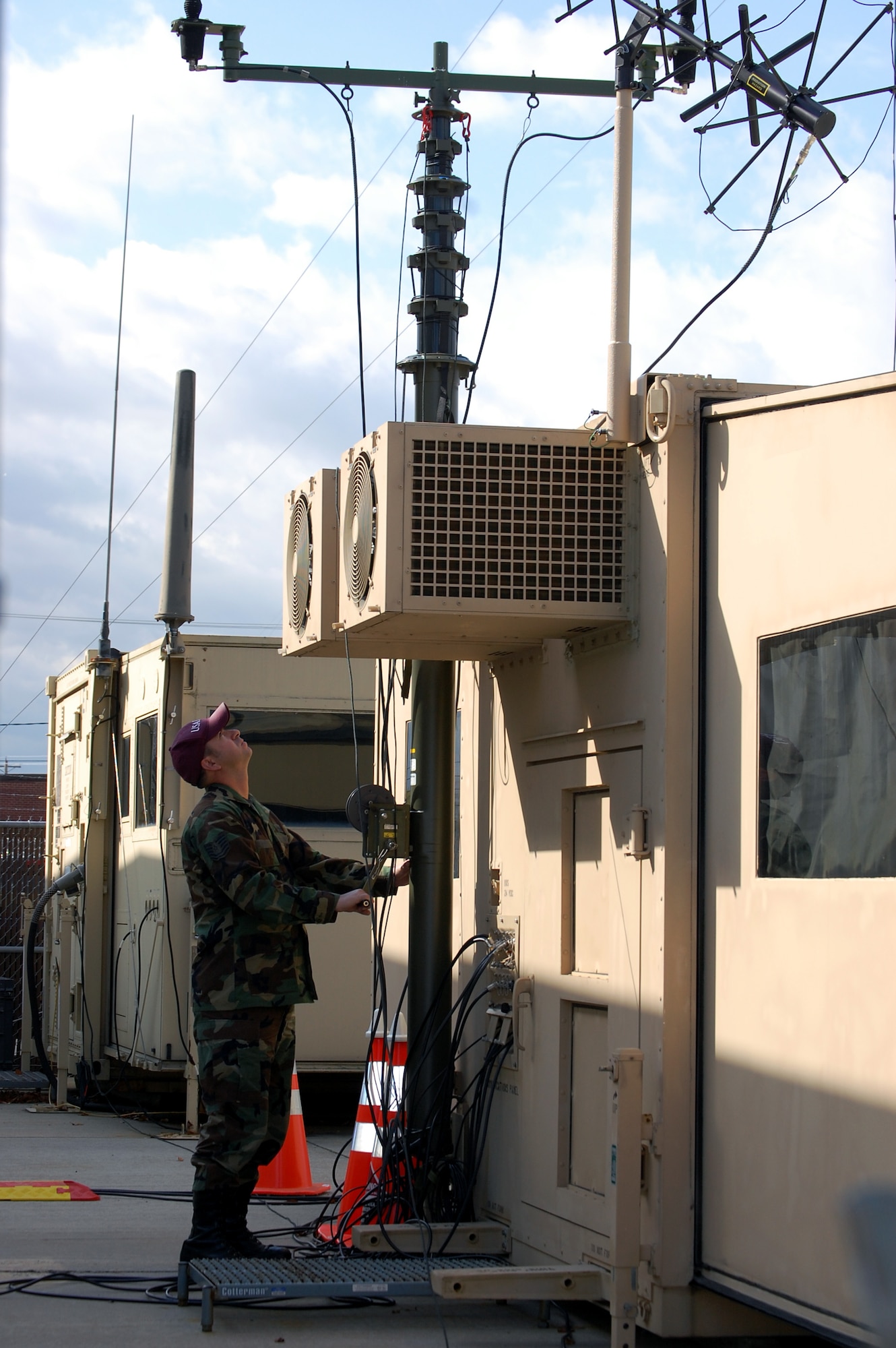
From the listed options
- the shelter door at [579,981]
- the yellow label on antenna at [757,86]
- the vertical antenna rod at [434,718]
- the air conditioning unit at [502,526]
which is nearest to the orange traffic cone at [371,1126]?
the vertical antenna rod at [434,718]

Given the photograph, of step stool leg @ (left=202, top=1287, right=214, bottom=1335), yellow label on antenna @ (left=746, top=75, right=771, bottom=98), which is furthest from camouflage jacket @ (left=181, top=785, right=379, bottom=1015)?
yellow label on antenna @ (left=746, top=75, right=771, bottom=98)

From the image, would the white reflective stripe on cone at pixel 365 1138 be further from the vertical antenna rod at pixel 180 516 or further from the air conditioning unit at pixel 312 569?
the vertical antenna rod at pixel 180 516

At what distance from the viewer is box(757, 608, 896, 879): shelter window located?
3939mm

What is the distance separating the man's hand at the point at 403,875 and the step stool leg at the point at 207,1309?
1581mm

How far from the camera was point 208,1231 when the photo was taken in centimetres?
540

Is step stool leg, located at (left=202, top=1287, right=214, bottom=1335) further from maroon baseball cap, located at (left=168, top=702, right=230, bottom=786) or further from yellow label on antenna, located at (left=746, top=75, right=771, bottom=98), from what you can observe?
yellow label on antenna, located at (left=746, top=75, right=771, bottom=98)

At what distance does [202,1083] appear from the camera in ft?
18.1

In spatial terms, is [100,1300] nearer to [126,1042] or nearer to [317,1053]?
[317,1053]

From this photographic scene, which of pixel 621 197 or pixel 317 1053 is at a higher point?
pixel 621 197

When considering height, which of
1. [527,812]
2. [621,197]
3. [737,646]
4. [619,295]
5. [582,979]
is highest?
[621,197]

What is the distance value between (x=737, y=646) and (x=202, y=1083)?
2.45m

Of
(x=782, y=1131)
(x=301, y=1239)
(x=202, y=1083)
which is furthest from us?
(x=301, y=1239)

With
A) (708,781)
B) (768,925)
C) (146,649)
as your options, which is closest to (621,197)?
(708,781)

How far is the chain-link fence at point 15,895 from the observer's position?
1230 cm
